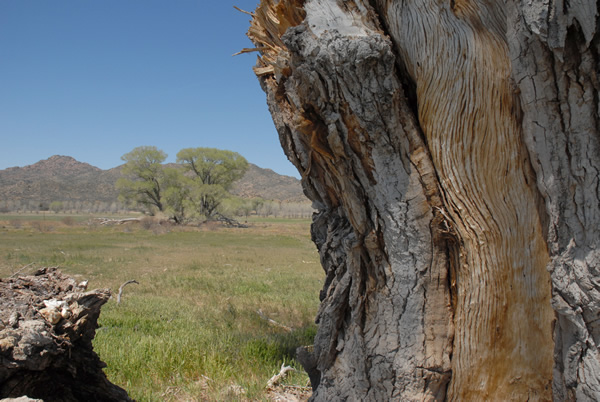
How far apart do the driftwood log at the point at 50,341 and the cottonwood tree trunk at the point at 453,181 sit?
5.94 ft

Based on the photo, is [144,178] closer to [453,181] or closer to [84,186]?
[453,181]

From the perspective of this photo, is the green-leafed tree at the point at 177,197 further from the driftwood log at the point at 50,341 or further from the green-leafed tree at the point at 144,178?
the driftwood log at the point at 50,341

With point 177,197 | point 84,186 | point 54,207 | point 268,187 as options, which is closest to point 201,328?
point 177,197

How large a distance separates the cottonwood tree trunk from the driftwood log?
1.81m

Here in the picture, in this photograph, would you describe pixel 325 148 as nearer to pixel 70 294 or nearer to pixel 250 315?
pixel 70 294

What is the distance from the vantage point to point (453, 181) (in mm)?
2262

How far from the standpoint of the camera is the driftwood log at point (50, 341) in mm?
2355

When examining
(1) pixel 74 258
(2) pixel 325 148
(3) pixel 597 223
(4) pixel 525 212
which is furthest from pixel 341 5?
(1) pixel 74 258

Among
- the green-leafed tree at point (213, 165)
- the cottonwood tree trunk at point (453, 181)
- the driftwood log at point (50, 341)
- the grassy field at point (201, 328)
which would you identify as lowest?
the grassy field at point (201, 328)

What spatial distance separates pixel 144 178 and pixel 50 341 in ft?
167

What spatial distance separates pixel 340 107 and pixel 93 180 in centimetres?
15616

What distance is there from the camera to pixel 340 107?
7.73ft

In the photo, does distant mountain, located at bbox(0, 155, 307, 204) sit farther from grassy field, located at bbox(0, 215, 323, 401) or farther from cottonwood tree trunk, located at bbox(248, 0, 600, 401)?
cottonwood tree trunk, located at bbox(248, 0, 600, 401)

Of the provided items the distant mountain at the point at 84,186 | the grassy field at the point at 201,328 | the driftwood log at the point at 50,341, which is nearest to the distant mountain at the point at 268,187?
the distant mountain at the point at 84,186
